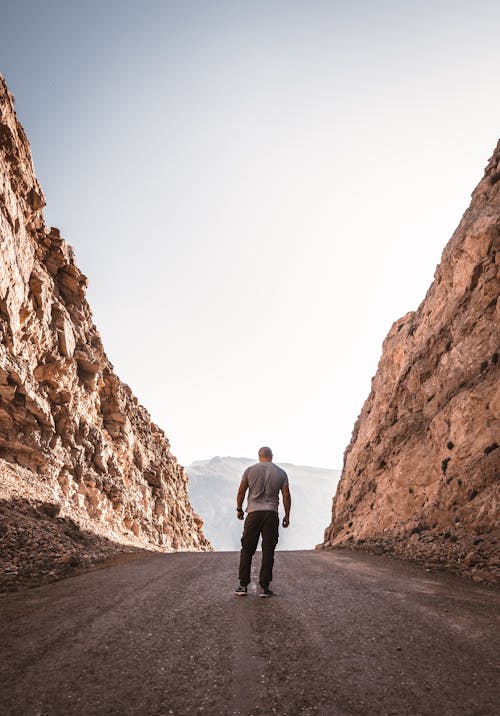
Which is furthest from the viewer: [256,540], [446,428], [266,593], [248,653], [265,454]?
[446,428]

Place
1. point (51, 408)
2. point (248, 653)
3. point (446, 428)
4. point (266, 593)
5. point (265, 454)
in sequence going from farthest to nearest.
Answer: point (51, 408) → point (446, 428) → point (265, 454) → point (266, 593) → point (248, 653)

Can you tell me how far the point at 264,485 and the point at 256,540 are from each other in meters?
0.87

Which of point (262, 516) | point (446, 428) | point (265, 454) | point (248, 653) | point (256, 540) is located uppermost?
point (446, 428)

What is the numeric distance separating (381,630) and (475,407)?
11633mm

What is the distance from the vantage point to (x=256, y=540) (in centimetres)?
629

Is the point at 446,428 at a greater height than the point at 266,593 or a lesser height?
greater

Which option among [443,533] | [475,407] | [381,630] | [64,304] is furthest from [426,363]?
[64,304]

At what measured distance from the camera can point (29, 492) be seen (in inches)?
525

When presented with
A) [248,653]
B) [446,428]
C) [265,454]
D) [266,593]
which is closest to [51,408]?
[265,454]

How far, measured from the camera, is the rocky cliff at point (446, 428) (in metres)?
11.5

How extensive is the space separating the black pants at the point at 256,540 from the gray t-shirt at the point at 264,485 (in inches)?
4.8

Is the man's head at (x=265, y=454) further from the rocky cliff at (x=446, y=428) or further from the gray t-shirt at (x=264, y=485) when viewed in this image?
the rocky cliff at (x=446, y=428)

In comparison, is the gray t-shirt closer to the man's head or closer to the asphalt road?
the man's head

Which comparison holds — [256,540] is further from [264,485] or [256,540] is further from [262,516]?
[264,485]
